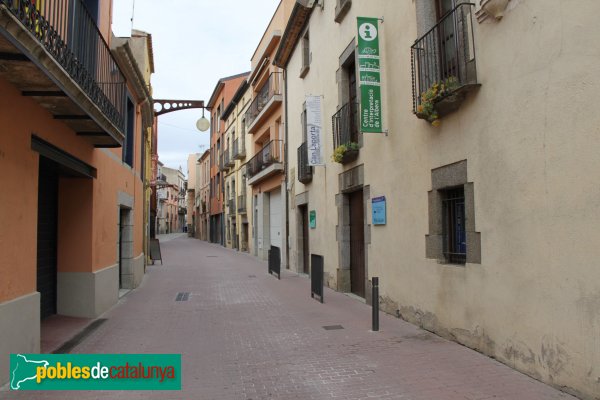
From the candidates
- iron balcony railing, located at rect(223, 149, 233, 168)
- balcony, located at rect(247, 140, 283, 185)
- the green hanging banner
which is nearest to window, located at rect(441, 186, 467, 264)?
the green hanging banner

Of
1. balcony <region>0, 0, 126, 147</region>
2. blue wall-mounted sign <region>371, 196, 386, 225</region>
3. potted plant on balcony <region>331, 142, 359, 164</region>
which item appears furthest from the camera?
potted plant on balcony <region>331, 142, 359, 164</region>

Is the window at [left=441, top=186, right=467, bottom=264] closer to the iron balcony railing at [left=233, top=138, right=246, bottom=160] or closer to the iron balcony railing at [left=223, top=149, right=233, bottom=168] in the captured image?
the iron balcony railing at [left=233, top=138, right=246, bottom=160]

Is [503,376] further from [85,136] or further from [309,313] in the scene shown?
[85,136]

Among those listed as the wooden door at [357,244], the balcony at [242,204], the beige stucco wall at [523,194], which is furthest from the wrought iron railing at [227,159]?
the beige stucco wall at [523,194]

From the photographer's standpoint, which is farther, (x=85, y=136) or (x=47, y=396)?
(x=85, y=136)

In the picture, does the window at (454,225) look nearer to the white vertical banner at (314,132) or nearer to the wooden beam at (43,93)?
the wooden beam at (43,93)

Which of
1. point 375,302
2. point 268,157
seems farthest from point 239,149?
point 375,302

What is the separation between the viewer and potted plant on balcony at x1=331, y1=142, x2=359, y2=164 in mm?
9422

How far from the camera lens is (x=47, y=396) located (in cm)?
427

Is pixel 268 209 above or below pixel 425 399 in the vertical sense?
above

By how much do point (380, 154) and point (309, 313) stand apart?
3159mm

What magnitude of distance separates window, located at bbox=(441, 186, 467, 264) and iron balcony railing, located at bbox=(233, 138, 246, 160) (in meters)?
20.7

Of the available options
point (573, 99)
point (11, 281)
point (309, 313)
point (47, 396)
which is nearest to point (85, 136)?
point (11, 281)

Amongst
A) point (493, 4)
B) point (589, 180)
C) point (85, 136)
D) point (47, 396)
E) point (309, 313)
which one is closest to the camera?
point (589, 180)
